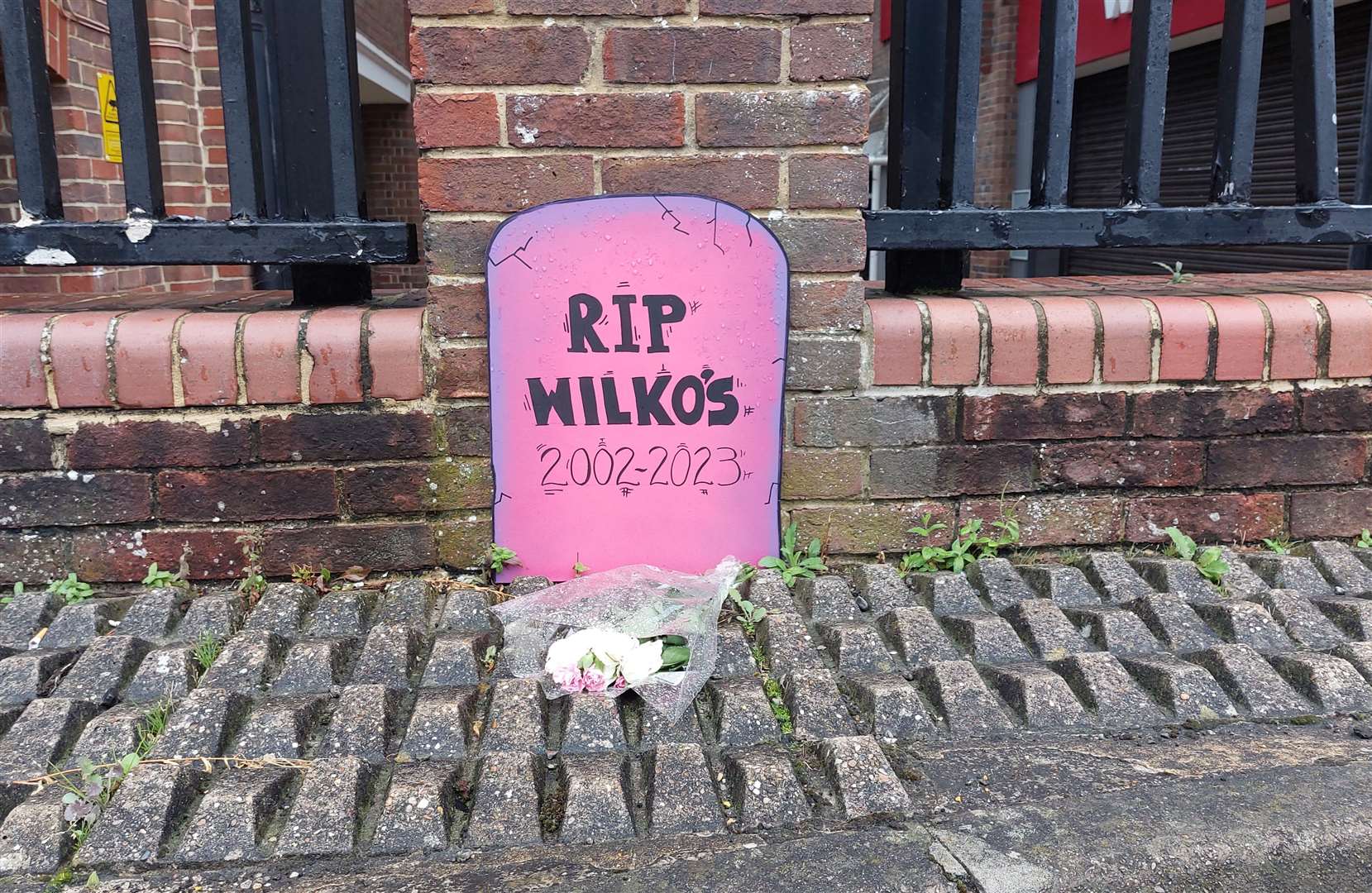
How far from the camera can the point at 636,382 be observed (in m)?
2.03

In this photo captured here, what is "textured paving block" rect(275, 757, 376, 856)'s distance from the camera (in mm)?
1300

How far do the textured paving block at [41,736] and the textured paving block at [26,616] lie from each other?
11.6 inches

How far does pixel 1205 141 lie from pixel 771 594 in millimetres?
6712

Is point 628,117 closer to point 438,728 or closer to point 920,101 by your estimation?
point 920,101

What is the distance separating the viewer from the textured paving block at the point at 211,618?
1.82 metres

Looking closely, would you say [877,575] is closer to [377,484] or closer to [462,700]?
[462,700]

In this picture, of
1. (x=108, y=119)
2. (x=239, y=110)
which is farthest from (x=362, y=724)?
(x=108, y=119)

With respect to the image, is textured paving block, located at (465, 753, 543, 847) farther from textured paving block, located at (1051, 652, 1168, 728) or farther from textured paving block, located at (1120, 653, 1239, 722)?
A: textured paving block, located at (1120, 653, 1239, 722)

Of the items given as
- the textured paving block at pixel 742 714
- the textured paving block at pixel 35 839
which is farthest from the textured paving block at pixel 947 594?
the textured paving block at pixel 35 839

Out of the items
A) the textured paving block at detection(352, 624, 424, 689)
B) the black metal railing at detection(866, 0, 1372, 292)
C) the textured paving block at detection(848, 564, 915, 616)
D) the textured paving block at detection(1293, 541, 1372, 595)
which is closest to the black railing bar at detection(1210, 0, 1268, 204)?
the black metal railing at detection(866, 0, 1372, 292)

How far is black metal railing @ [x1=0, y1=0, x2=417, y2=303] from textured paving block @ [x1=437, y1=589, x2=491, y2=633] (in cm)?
73

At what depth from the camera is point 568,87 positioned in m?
1.88

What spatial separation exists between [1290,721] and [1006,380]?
84 centimetres

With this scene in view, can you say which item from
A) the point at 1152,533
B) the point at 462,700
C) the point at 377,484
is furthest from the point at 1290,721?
the point at 377,484
